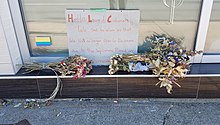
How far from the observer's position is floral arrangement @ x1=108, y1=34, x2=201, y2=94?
2.04m

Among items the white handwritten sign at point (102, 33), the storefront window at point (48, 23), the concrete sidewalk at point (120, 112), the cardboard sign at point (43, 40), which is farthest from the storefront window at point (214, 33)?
the cardboard sign at point (43, 40)

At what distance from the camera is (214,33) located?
2.24 metres

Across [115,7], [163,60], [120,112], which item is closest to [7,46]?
[115,7]

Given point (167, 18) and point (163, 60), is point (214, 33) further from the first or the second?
point (163, 60)

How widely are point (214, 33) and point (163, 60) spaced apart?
73cm

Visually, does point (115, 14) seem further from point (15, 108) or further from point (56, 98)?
point (15, 108)

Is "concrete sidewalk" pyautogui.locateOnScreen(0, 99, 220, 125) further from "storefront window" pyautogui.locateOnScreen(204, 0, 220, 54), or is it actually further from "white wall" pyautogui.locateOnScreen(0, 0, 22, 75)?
"storefront window" pyautogui.locateOnScreen(204, 0, 220, 54)

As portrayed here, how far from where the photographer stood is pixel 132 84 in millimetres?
2152

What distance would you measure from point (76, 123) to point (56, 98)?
45 centimetres

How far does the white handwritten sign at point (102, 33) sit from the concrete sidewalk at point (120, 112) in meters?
0.54

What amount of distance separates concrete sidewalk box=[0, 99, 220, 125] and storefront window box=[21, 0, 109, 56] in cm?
65

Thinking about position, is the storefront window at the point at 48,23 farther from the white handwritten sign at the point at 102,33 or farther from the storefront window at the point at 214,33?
the storefront window at the point at 214,33

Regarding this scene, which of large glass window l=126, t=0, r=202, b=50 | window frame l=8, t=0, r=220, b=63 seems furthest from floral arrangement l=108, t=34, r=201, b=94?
window frame l=8, t=0, r=220, b=63

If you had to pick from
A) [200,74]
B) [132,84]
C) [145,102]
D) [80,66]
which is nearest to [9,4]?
[80,66]
